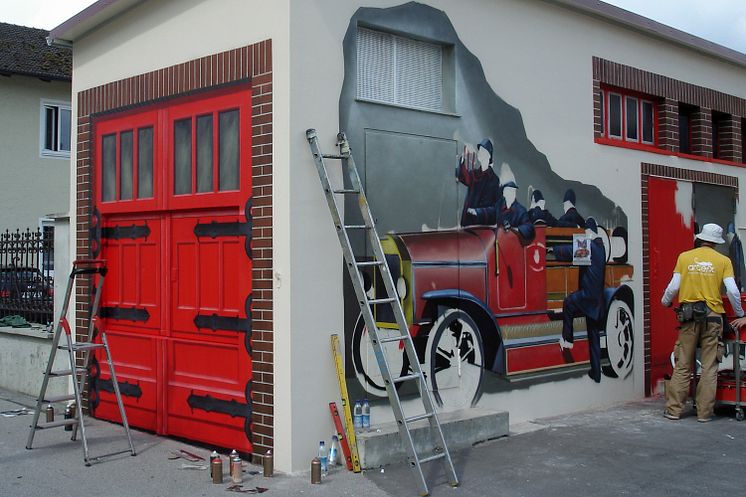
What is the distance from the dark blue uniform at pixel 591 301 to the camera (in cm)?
952

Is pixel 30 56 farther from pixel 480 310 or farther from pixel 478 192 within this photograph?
pixel 480 310

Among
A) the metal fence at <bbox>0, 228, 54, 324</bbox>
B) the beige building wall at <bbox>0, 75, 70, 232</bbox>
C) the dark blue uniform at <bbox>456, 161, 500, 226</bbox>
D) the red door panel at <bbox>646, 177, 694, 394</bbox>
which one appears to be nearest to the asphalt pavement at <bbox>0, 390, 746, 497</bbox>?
the red door panel at <bbox>646, 177, 694, 394</bbox>

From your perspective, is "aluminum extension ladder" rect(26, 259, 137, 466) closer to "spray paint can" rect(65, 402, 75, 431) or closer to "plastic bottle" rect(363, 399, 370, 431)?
"spray paint can" rect(65, 402, 75, 431)

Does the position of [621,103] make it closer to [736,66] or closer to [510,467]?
[736,66]

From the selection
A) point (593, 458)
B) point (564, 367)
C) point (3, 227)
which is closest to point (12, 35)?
point (3, 227)

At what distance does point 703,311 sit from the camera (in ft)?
28.9

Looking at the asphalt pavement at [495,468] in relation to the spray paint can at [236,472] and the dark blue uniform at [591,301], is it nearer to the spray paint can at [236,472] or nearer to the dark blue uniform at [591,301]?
the spray paint can at [236,472]

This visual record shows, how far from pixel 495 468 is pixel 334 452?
134 cm

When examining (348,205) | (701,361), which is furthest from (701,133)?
(348,205)

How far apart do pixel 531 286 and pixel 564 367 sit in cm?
105

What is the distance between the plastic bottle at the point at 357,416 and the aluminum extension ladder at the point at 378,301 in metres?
0.41

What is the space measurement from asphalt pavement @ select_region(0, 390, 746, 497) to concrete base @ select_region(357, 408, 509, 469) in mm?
92

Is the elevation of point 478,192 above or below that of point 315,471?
above

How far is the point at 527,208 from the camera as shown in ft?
30.1
